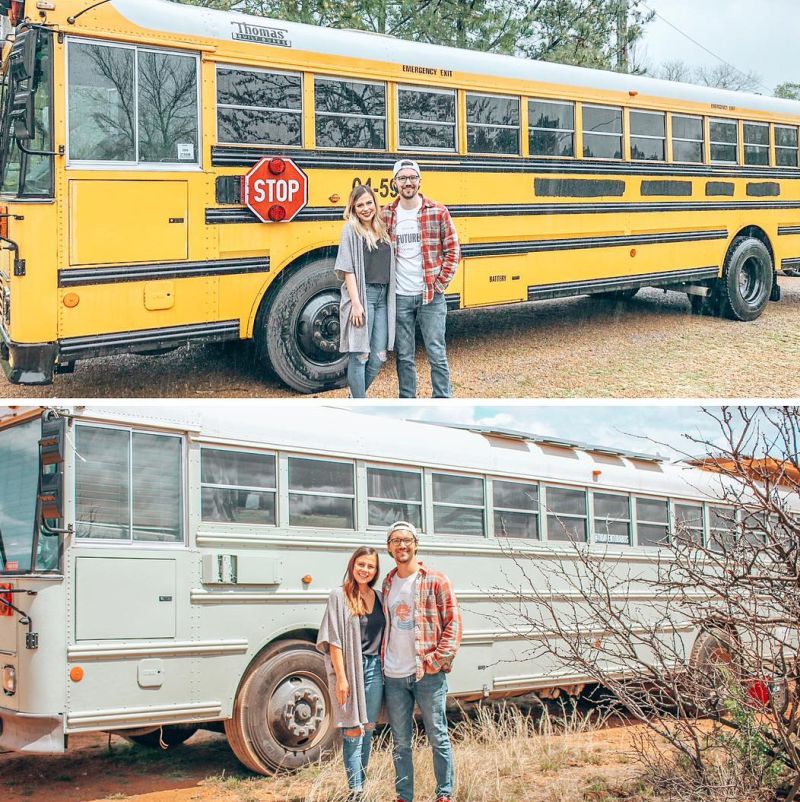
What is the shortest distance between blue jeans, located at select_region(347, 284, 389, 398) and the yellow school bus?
35.2 inches

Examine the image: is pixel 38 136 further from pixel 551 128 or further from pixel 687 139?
pixel 687 139

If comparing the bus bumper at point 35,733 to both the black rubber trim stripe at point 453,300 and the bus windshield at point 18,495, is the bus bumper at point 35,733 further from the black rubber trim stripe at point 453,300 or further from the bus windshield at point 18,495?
the black rubber trim stripe at point 453,300

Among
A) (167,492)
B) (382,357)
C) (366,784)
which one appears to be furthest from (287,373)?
(366,784)

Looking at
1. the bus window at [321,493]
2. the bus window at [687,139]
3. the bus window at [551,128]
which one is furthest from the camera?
the bus window at [687,139]

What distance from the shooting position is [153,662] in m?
5.29

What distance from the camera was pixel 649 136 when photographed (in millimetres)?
10133

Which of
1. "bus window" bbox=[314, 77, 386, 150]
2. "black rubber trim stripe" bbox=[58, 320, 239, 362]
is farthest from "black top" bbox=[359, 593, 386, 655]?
"bus window" bbox=[314, 77, 386, 150]

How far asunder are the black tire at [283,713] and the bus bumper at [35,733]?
3.17 feet

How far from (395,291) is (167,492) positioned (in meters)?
2.11

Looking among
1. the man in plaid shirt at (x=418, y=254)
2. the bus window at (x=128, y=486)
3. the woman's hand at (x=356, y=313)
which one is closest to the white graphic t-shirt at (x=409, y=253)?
the man in plaid shirt at (x=418, y=254)

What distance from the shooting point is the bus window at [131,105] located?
643cm

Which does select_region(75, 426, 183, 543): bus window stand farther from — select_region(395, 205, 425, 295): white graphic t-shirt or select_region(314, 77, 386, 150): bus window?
select_region(314, 77, 386, 150): bus window

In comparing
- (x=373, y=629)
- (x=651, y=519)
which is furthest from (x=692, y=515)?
(x=373, y=629)

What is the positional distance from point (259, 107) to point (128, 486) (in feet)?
10.1
